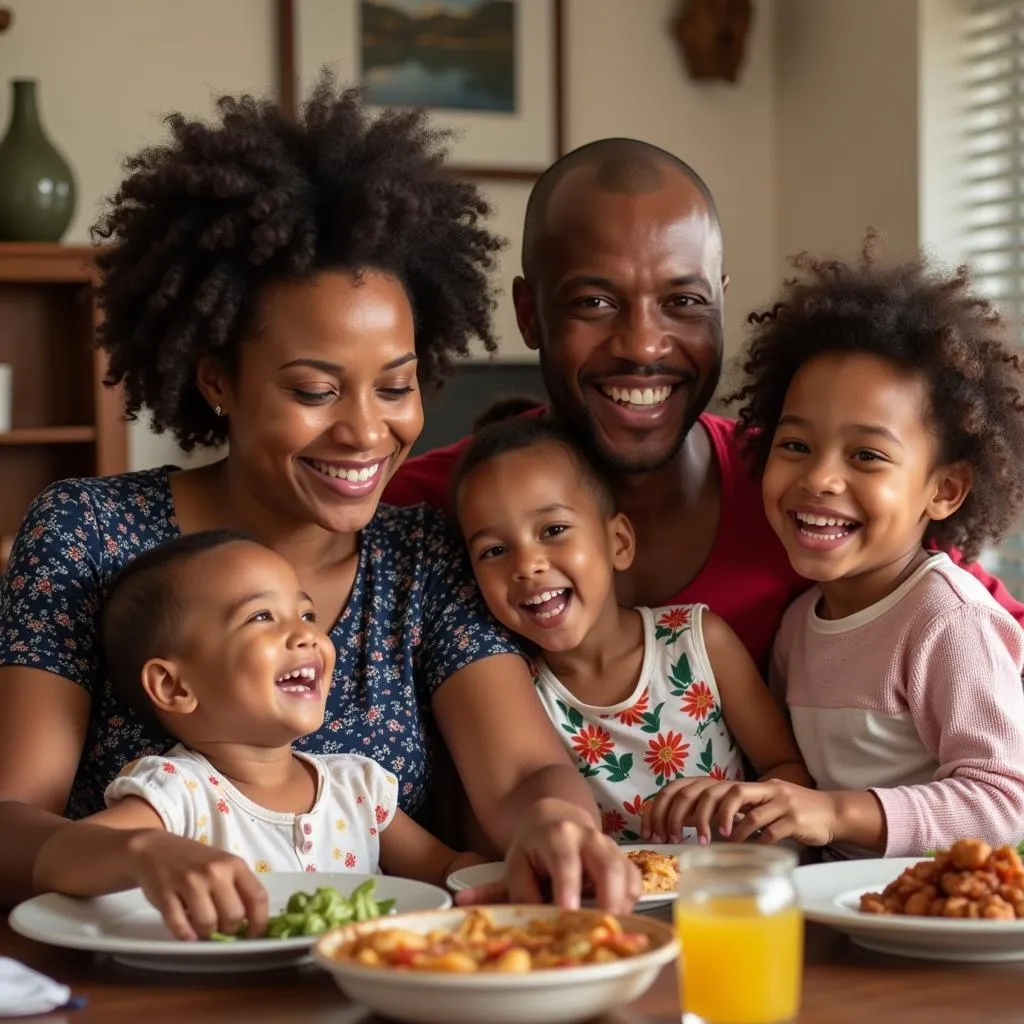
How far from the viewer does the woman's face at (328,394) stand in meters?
1.89

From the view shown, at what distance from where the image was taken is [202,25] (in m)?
4.54

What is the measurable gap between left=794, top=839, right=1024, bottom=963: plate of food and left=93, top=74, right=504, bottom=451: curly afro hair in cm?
96

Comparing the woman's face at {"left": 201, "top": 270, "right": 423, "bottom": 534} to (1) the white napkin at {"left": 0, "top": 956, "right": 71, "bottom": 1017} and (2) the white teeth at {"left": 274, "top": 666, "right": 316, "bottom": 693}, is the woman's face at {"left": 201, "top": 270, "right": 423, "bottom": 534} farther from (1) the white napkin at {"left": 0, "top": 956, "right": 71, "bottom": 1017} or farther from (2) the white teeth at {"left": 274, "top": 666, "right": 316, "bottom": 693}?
(1) the white napkin at {"left": 0, "top": 956, "right": 71, "bottom": 1017}

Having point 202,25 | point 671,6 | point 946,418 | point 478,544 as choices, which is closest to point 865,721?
point 946,418

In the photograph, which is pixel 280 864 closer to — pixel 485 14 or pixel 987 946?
pixel 987 946

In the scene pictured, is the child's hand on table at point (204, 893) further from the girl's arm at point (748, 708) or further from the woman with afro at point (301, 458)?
the girl's arm at point (748, 708)

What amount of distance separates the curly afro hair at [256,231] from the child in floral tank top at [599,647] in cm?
23

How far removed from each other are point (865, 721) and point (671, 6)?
358 cm

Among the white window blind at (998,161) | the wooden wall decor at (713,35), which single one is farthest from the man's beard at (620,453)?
the wooden wall decor at (713,35)

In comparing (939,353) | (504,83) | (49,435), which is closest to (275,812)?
(939,353)

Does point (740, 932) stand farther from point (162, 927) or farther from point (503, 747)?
point (503, 747)

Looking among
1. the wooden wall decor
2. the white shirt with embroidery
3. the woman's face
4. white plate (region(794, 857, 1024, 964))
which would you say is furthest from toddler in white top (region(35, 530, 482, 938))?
the wooden wall decor

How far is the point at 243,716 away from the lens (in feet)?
5.56

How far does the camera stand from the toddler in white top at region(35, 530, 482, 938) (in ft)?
5.46
